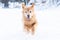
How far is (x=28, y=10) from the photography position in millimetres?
895

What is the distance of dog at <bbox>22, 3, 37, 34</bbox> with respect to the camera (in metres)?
0.90

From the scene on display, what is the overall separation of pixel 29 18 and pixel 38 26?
0.09 m

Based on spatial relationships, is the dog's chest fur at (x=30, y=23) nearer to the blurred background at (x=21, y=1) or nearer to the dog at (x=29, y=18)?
the dog at (x=29, y=18)

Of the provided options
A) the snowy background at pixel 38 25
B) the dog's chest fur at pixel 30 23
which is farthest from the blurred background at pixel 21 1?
the dog's chest fur at pixel 30 23

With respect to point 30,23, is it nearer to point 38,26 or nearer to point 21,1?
point 38,26

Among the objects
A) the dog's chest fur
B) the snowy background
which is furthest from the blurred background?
the dog's chest fur

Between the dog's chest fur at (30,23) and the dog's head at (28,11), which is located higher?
the dog's head at (28,11)

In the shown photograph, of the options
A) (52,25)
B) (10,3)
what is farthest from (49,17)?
(10,3)

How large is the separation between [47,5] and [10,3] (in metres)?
0.28

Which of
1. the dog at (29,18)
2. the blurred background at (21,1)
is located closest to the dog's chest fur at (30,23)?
the dog at (29,18)

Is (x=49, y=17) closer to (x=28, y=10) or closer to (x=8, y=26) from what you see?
(x=28, y=10)

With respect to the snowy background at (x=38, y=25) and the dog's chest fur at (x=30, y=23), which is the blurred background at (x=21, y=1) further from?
the dog's chest fur at (x=30, y=23)

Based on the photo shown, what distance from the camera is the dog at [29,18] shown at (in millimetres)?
897

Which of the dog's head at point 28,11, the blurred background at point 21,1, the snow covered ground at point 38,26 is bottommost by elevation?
the snow covered ground at point 38,26
